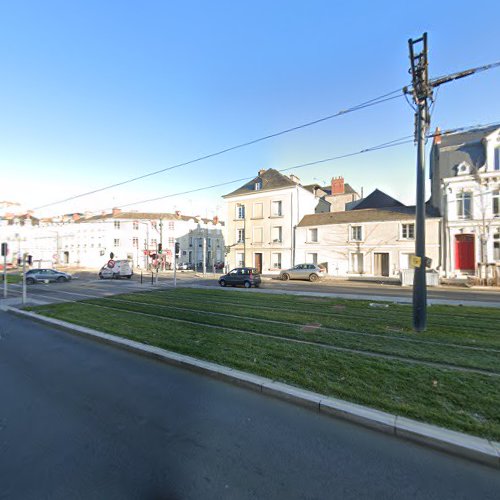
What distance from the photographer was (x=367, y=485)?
2500 millimetres

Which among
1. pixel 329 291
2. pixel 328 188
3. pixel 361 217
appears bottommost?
pixel 329 291

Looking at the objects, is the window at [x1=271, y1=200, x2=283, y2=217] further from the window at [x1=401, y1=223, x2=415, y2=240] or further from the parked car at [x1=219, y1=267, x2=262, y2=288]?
the parked car at [x1=219, y1=267, x2=262, y2=288]

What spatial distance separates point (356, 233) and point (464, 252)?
8539 millimetres

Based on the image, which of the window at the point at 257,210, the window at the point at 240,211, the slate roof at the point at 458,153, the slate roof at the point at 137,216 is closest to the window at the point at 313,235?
the window at the point at 257,210

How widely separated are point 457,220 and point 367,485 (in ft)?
86.4

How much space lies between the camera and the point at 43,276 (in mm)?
25828

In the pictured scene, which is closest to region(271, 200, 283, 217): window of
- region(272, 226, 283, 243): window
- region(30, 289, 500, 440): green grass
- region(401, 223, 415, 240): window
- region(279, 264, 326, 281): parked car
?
region(272, 226, 283, 243): window

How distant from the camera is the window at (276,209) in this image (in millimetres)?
32188

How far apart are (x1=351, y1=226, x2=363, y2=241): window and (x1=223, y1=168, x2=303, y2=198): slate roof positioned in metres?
7.92

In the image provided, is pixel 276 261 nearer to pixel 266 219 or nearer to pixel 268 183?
pixel 266 219

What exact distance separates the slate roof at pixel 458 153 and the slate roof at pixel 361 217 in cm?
395

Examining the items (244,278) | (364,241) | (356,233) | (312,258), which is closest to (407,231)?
(364,241)

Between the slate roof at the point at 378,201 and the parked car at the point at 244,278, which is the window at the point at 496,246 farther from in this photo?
the parked car at the point at 244,278

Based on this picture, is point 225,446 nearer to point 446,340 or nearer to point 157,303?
point 446,340
